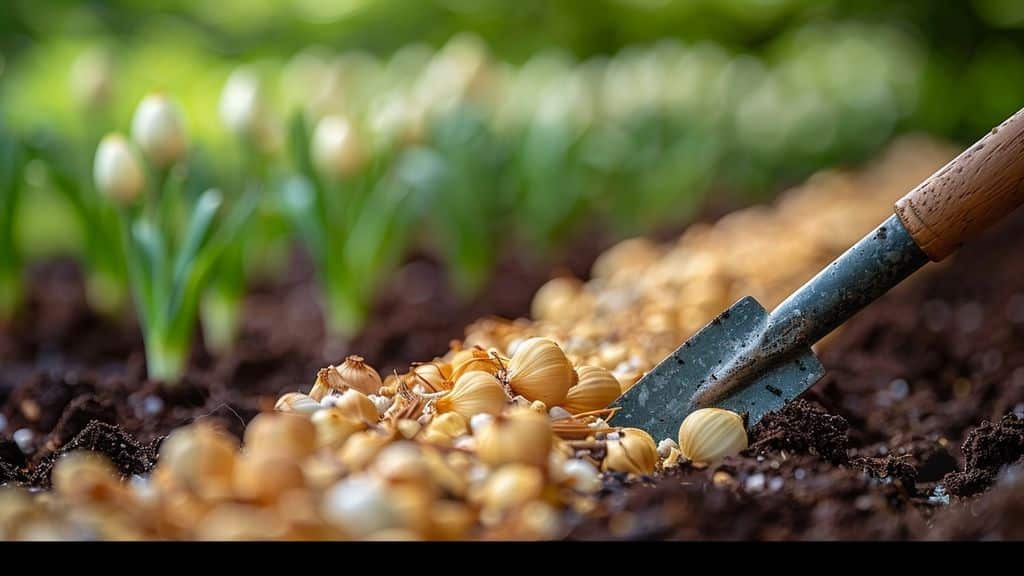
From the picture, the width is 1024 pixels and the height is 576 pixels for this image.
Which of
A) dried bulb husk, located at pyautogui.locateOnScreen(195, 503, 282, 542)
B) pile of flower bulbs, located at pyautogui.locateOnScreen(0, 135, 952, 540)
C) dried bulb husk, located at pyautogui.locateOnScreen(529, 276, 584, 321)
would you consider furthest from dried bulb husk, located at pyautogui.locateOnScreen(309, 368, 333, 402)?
dried bulb husk, located at pyautogui.locateOnScreen(529, 276, 584, 321)

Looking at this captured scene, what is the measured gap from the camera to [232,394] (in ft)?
5.32

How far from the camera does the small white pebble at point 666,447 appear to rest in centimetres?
122

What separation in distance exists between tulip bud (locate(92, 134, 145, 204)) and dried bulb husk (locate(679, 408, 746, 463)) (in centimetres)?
111

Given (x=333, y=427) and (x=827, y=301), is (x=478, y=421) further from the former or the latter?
(x=827, y=301)

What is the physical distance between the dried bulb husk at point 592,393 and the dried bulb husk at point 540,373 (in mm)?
24

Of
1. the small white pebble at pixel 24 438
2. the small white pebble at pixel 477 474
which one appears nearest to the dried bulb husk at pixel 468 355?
the small white pebble at pixel 477 474

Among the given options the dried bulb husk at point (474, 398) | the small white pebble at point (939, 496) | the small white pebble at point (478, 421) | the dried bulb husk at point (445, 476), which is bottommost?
the small white pebble at point (939, 496)

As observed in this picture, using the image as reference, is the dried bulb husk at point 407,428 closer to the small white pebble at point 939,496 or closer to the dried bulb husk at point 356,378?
the dried bulb husk at point 356,378

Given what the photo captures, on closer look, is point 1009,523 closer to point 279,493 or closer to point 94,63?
point 279,493

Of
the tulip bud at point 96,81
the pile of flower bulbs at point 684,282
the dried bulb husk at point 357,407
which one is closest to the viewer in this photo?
the dried bulb husk at point 357,407

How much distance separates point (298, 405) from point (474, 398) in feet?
0.64

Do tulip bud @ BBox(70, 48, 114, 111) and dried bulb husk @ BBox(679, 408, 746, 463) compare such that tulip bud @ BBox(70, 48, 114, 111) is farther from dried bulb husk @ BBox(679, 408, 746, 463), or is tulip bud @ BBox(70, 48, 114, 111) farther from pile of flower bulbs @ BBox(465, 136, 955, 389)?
dried bulb husk @ BBox(679, 408, 746, 463)
